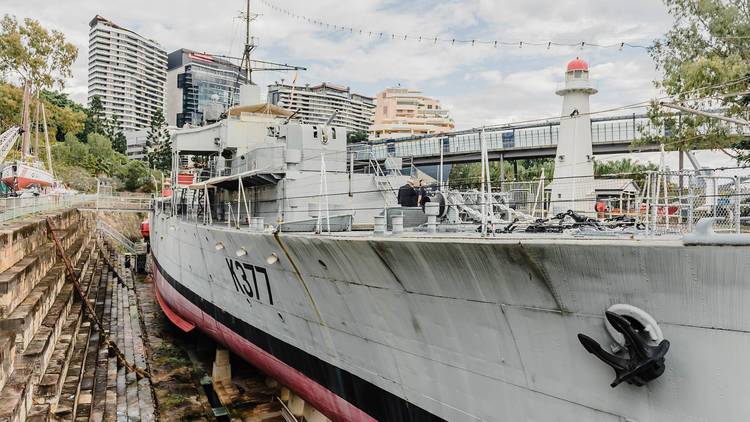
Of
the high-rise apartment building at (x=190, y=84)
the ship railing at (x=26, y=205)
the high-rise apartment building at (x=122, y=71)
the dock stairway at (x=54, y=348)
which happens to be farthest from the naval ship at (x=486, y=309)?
the high-rise apartment building at (x=122, y=71)

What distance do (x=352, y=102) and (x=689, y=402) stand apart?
422ft

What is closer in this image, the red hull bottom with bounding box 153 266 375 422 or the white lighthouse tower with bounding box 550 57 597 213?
the red hull bottom with bounding box 153 266 375 422

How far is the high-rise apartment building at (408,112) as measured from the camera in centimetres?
8200

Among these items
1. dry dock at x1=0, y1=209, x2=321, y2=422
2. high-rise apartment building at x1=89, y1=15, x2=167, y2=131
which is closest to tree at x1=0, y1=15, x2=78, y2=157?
dry dock at x1=0, y1=209, x2=321, y2=422

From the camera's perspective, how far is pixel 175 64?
13962 centimetres

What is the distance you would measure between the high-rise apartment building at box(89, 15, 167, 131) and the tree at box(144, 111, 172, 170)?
1796 inches

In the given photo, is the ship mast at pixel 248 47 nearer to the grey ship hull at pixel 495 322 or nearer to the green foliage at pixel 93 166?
the grey ship hull at pixel 495 322

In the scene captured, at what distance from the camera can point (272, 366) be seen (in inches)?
393

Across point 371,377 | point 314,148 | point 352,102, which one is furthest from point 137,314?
point 352,102

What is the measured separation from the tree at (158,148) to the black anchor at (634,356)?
235 feet

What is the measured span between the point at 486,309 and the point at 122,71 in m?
139

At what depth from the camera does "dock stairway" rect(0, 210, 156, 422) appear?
25.8ft

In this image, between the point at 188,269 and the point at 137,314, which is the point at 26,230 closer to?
the point at 188,269

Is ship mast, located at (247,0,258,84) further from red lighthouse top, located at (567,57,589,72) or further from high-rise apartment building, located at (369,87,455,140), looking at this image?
high-rise apartment building, located at (369,87,455,140)
